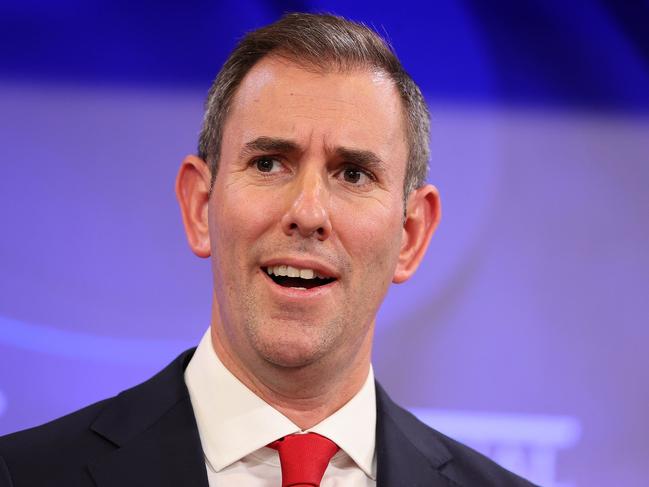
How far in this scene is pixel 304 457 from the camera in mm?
2871

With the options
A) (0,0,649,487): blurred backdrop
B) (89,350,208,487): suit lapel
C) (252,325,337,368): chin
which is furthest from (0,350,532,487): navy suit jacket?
(0,0,649,487): blurred backdrop

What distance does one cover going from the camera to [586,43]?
4363 mm

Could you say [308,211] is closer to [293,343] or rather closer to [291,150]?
[291,150]

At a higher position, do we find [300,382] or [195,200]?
[195,200]

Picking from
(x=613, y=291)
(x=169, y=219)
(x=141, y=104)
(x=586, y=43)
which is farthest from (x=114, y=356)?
(x=586, y=43)

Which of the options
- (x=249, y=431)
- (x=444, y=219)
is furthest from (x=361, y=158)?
(x=444, y=219)

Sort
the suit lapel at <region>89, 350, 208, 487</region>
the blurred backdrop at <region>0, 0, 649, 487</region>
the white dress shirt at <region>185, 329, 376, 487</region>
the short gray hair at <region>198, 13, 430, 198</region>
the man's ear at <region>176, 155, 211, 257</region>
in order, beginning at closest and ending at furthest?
the suit lapel at <region>89, 350, 208, 487</region>, the white dress shirt at <region>185, 329, 376, 487</region>, the short gray hair at <region>198, 13, 430, 198</region>, the man's ear at <region>176, 155, 211, 257</region>, the blurred backdrop at <region>0, 0, 649, 487</region>

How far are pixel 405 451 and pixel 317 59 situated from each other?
117 centimetres

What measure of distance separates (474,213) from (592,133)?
59 centimetres

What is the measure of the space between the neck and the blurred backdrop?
3.35ft

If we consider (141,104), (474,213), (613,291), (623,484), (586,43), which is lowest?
(623,484)

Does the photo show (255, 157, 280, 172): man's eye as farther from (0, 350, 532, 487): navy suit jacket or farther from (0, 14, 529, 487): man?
(0, 350, 532, 487): navy suit jacket

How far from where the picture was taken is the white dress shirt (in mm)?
2912

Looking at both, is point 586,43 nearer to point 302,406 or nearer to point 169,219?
point 169,219
